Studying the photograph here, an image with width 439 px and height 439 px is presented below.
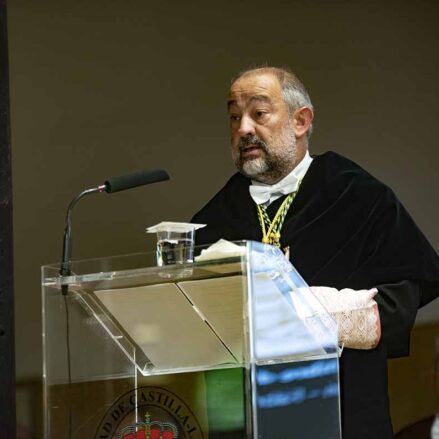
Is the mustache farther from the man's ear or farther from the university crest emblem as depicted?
the university crest emblem

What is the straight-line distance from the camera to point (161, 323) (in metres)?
2.75

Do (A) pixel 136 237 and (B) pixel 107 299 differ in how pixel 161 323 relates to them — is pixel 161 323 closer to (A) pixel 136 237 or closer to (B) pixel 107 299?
(B) pixel 107 299

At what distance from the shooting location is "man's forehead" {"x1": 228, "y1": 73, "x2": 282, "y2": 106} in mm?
3934

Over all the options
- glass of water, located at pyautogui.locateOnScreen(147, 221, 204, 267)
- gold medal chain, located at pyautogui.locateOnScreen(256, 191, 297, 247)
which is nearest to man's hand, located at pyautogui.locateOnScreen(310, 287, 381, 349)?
gold medal chain, located at pyautogui.locateOnScreen(256, 191, 297, 247)

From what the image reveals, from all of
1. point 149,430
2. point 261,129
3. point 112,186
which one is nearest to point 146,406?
point 149,430

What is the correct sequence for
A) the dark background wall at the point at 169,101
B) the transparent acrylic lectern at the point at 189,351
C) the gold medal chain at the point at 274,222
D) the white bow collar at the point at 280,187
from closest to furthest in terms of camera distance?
the transparent acrylic lectern at the point at 189,351 < the gold medal chain at the point at 274,222 < the white bow collar at the point at 280,187 < the dark background wall at the point at 169,101

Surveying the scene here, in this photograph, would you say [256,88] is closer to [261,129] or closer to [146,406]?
[261,129]

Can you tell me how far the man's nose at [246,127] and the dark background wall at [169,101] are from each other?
233 centimetres

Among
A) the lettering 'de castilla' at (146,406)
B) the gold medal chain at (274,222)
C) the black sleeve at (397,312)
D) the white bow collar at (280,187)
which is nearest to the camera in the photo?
the lettering 'de castilla' at (146,406)

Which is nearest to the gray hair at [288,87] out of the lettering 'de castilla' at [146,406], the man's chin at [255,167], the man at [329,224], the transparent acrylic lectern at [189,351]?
the man at [329,224]

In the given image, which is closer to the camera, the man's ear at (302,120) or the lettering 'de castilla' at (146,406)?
the lettering 'de castilla' at (146,406)

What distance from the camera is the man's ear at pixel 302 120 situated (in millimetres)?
4031

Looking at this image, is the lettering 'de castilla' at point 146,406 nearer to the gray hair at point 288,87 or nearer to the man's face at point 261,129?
the man's face at point 261,129

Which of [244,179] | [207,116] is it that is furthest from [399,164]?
[244,179]
